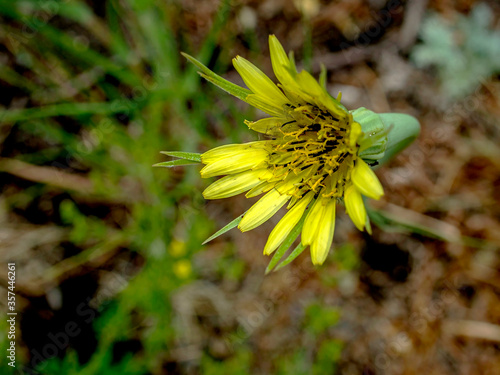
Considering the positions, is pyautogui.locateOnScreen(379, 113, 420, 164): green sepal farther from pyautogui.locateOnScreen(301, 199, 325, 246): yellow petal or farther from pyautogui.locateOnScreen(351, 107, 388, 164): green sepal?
pyautogui.locateOnScreen(301, 199, 325, 246): yellow petal

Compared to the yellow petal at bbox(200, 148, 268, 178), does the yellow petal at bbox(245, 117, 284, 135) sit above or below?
above

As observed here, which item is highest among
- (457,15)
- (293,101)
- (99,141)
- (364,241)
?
(293,101)

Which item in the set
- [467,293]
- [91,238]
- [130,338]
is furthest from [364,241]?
[91,238]

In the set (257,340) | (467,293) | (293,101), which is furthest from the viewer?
(257,340)

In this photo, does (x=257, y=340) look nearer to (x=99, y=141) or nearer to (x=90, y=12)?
(x=99, y=141)

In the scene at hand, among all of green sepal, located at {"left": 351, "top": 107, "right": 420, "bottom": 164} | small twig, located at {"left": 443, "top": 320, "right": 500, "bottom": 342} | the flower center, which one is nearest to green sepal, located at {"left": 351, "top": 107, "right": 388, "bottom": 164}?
green sepal, located at {"left": 351, "top": 107, "right": 420, "bottom": 164}

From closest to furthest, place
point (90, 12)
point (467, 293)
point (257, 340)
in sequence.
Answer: point (467, 293), point (257, 340), point (90, 12)
